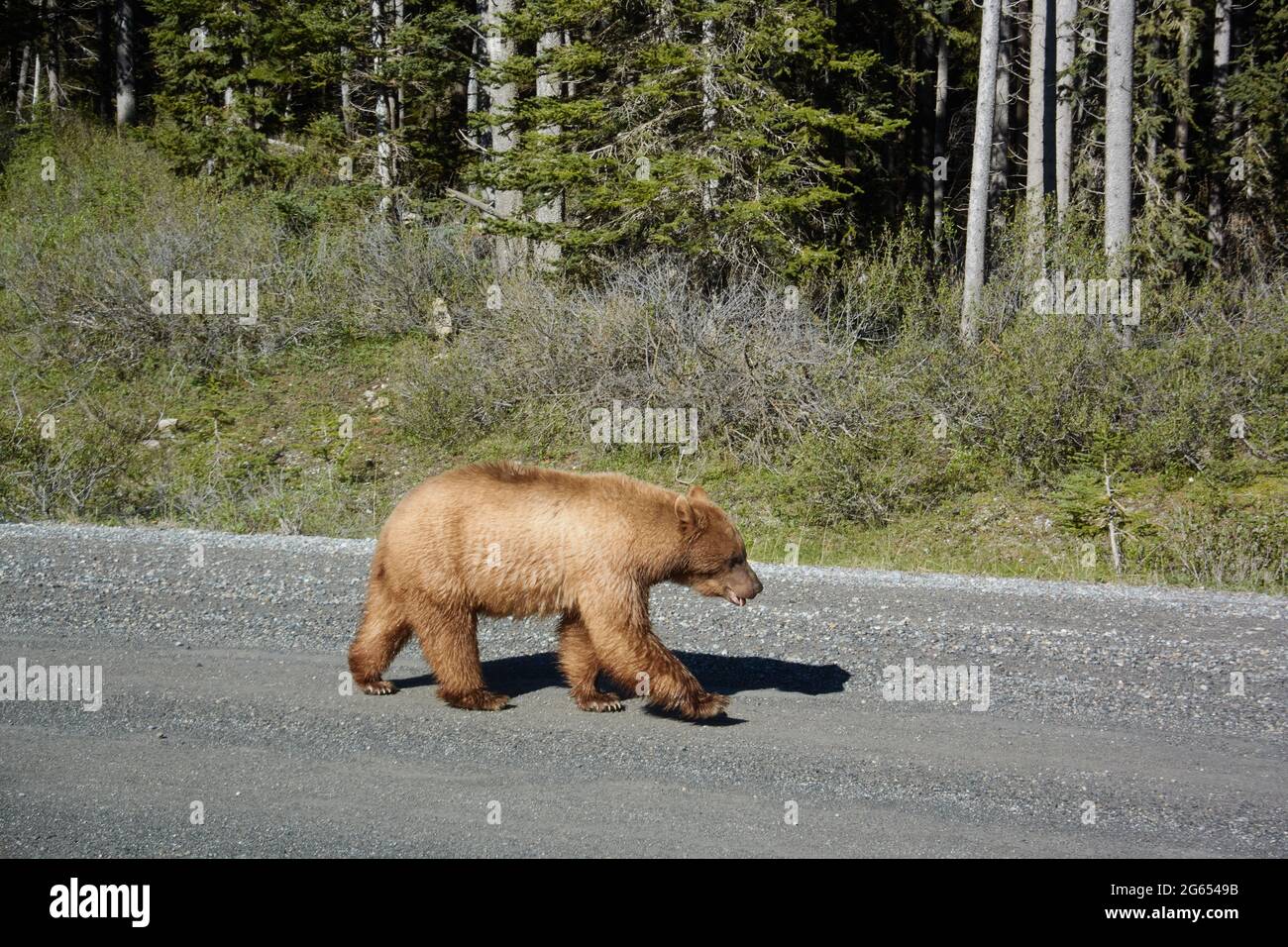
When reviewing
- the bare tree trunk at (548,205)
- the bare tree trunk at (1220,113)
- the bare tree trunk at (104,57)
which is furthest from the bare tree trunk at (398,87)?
the bare tree trunk at (1220,113)

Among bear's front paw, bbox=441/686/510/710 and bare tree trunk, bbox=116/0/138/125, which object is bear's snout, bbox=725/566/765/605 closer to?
bear's front paw, bbox=441/686/510/710

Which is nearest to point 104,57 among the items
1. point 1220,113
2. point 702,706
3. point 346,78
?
point 346,78

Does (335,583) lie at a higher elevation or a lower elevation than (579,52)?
lower

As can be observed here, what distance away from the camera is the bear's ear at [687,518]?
6.09 metres

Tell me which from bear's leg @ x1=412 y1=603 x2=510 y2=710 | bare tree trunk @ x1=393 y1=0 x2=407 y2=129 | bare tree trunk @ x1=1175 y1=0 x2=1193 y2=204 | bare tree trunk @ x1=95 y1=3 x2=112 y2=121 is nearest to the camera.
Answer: bear's leg @ x1=412 y1=603 x2=510 y2=710

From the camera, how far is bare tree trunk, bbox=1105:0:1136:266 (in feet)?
55.7

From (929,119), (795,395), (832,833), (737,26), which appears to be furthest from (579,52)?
(929,119)

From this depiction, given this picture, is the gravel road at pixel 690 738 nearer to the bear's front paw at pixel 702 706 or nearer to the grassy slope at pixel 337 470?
the bear's front paw at pixel 702 706

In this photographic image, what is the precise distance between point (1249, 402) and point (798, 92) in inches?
356

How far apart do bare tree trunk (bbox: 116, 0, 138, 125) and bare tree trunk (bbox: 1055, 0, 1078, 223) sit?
25.8 metres

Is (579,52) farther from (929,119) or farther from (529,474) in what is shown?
(929,119)

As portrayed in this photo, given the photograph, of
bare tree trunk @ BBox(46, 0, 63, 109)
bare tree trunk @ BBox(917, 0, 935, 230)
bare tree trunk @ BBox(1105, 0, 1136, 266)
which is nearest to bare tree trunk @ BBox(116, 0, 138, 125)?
bare tree trunk @ BBox(46, 0, 63, 109)

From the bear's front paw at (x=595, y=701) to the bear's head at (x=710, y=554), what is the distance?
827 mm

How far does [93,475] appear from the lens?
47.0ft
